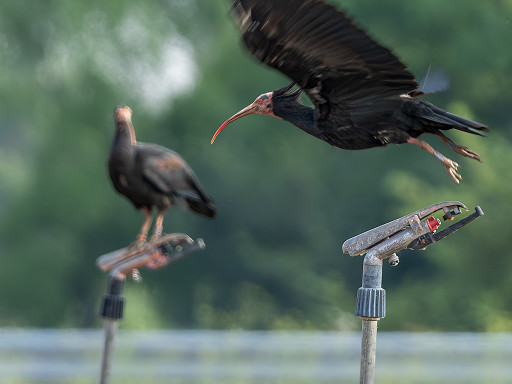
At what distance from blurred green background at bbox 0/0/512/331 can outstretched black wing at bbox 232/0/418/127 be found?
4.80 m

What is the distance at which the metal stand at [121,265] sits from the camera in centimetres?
384

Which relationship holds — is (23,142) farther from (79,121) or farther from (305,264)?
(305,264)

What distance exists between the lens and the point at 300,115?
3516mm

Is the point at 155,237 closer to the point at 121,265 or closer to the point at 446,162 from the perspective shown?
the point at 121,265

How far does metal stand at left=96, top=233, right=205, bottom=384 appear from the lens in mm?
3840

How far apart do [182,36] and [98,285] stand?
2.84 m

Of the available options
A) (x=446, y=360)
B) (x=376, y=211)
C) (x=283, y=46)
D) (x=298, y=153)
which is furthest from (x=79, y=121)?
(x=283, y=46)

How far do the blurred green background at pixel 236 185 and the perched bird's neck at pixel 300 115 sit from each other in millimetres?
4499

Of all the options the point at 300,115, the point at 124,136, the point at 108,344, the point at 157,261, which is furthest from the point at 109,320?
the point at 124,136

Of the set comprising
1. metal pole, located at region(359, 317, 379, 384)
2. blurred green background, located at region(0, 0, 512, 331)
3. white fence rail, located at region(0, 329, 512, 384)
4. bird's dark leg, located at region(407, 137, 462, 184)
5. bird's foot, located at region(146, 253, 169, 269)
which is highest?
blurred green background, located at region(0, 0, 512, 331)

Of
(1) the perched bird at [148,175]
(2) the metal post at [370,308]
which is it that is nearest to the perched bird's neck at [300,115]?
(2) the metal post at [370,308]

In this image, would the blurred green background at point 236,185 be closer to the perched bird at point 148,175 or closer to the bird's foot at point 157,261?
the perched bird at point 148,175

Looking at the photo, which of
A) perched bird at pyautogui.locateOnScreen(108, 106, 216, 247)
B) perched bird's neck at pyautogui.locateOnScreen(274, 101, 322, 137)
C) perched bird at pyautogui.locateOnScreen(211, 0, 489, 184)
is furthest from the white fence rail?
perched bird at pyautogui.locateOnScreen(211, 0, 489, 184)

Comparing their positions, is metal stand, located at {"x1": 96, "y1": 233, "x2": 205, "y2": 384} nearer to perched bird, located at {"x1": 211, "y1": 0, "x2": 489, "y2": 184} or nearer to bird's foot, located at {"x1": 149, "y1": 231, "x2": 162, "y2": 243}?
bird's foot, located at {"x1": 149, "y1": 231, "x2": 162, "y2": 243}
